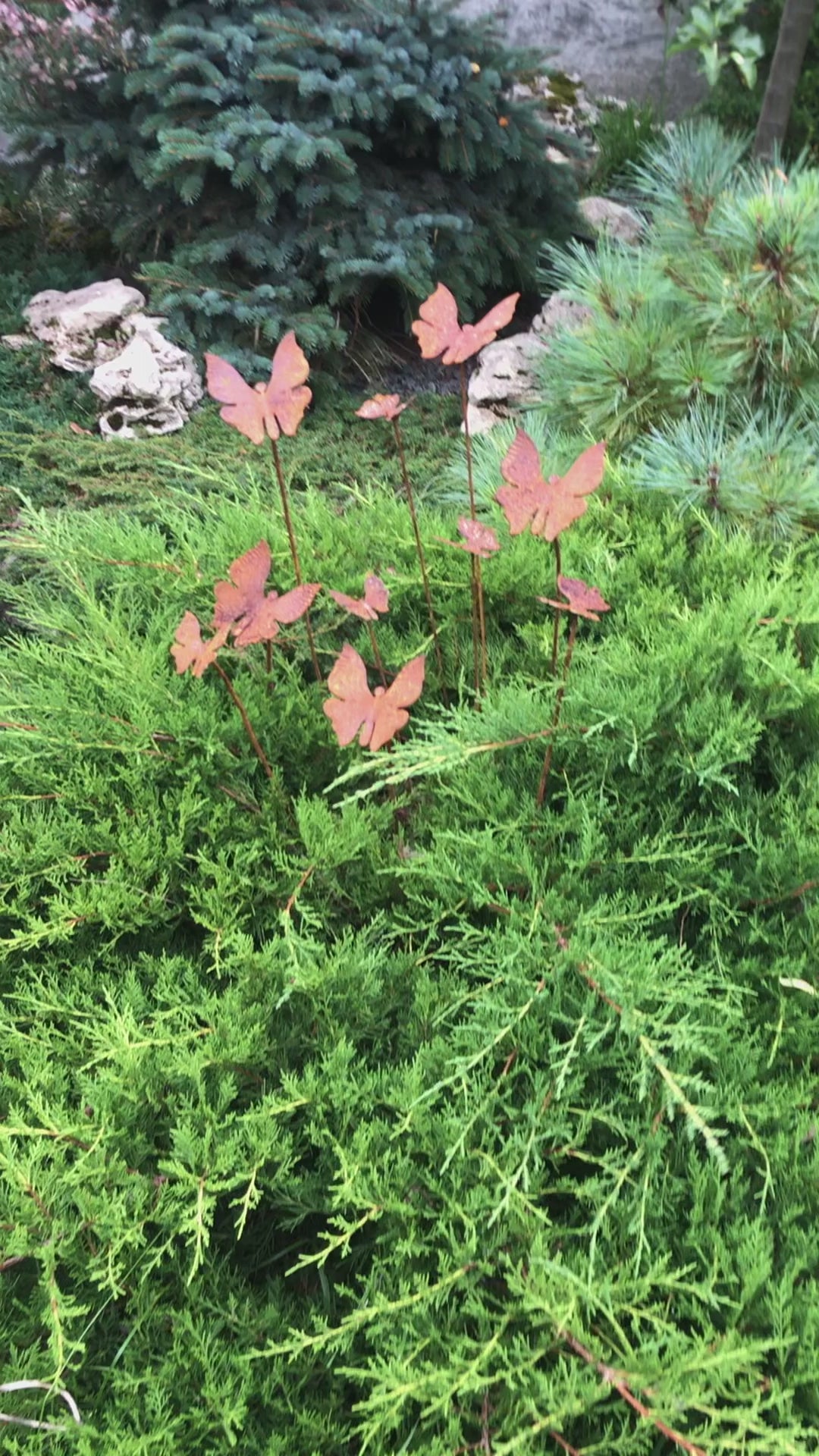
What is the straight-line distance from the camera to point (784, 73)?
2812 mm

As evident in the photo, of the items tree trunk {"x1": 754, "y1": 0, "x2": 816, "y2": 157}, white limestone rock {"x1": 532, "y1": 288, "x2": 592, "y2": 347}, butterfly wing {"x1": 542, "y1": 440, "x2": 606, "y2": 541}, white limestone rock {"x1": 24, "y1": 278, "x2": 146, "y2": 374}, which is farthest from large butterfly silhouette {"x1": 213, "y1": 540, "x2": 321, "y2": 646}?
tree trunk {"x1": 754, "y1": 0, "x2": 816, "y2": 157}

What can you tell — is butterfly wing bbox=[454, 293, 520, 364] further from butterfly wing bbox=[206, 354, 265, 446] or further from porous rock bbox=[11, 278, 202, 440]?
porous rock bbox=[11, 278, 202, 440]

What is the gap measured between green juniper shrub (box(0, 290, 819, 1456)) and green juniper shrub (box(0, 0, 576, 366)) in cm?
157

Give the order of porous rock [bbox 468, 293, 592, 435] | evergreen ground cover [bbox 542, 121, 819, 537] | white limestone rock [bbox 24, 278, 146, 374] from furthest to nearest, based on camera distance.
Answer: white limestone rock [bbox 24, 278, 146, 374] → porous rock [bbox 468, 293, 592, 435] → evergreen ground cover [bbox 542, 121, 819, 537]

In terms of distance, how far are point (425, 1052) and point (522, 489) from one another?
52 centimetres

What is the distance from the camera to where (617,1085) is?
759mm

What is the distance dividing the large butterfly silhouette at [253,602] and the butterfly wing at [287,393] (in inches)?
5.9

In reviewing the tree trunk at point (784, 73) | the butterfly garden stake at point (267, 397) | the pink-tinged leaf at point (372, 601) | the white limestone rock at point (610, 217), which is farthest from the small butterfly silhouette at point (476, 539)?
the tree trunk at point (784, 73)

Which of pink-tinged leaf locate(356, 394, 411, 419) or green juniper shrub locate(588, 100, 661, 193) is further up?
green juniper shrub locate(588, 100, 661, 193)

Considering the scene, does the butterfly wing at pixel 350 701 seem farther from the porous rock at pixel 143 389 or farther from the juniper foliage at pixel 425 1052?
the porous rock at pixel 143 389

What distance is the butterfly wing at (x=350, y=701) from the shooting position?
77cm

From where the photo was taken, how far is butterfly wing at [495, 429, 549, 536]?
82 cm

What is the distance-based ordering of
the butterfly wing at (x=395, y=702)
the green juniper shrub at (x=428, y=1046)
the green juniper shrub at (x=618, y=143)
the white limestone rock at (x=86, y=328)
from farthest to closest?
the green juniper shrub at (x=618, y=143)
the white limestone rock at (x=86, y=328)
the butterfly wing at (x=395, y=702)
the green juniper shrub at (x=428, y=1046)

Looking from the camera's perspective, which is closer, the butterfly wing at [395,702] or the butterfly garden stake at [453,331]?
the butterfly wing at [395,702]
